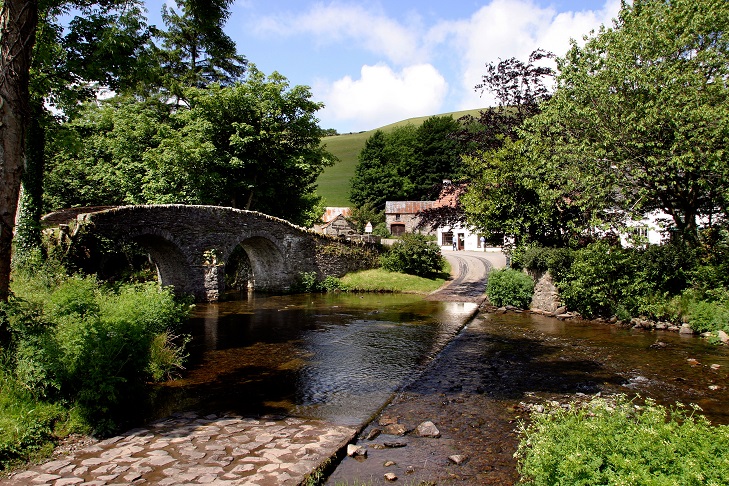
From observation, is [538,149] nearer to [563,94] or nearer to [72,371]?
[563,94]

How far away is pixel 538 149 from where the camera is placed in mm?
18656

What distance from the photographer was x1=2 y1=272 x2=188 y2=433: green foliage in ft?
22.7

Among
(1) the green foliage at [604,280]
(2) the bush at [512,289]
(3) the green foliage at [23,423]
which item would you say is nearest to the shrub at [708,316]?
(1) the green foliage at [604,280]

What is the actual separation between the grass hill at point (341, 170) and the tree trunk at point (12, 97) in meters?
56.5

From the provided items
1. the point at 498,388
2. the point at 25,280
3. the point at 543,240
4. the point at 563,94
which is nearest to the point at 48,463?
the point at 25,280

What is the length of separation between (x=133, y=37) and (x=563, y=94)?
48.4 feet

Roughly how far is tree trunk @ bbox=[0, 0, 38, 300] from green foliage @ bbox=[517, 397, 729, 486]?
7.47 metres

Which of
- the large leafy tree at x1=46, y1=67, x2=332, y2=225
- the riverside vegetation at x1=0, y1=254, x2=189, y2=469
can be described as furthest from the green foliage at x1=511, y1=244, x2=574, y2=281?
the riverside vegetation at x1=0, y1=254, x2=189, y2=469

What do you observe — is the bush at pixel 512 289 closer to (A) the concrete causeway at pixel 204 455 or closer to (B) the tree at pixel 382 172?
(A) the concrete causeway at pixel 204 455

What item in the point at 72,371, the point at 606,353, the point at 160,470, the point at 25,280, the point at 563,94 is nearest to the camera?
the point at 160,470

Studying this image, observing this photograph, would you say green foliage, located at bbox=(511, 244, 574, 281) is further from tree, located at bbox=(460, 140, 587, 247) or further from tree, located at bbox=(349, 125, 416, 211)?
tree, located at bbox=(349, 125, 416, 211)

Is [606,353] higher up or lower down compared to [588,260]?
lower down

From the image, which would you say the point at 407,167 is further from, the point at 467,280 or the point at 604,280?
the point at 604,280

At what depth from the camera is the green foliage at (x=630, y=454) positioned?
12.9 ft
